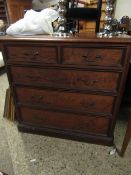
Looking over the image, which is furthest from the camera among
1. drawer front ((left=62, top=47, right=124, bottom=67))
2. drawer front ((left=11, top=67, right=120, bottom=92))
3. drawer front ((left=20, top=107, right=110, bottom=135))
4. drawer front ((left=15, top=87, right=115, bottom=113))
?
drawer front ((left=20, top=107, right=110, bottom=135))

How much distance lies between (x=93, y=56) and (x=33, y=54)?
1.51ft

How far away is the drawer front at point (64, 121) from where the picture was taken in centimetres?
139

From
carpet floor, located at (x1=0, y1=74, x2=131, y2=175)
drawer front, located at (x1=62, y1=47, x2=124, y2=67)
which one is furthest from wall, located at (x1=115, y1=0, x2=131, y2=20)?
carpet floor, located at (x1=0, y1=74, x2=131, y2=175)

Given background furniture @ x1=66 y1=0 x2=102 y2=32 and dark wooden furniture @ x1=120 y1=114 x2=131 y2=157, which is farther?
background furniture @ x1=66 y1=0 x2=102 y2=32

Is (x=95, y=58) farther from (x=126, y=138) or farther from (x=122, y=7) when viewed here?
(x=122, y=7)

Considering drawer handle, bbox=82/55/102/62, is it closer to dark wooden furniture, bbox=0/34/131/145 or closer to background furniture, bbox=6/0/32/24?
dark wooden furniture, bbox=0/34/131/145

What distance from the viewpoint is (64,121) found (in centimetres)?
148

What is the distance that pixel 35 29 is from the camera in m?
1.25

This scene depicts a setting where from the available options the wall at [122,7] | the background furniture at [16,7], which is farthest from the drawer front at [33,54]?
the background furniture at [16,7]

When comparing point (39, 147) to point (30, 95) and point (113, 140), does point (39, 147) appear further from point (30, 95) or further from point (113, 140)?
point (113, 140)

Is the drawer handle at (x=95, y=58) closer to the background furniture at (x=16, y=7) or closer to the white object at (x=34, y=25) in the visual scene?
the white object at (x=34, y=25)

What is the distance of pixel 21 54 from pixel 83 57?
496 millimetres

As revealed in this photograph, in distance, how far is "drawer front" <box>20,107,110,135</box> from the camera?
1.39 metres

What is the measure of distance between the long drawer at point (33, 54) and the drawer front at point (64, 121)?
0.51 metres
